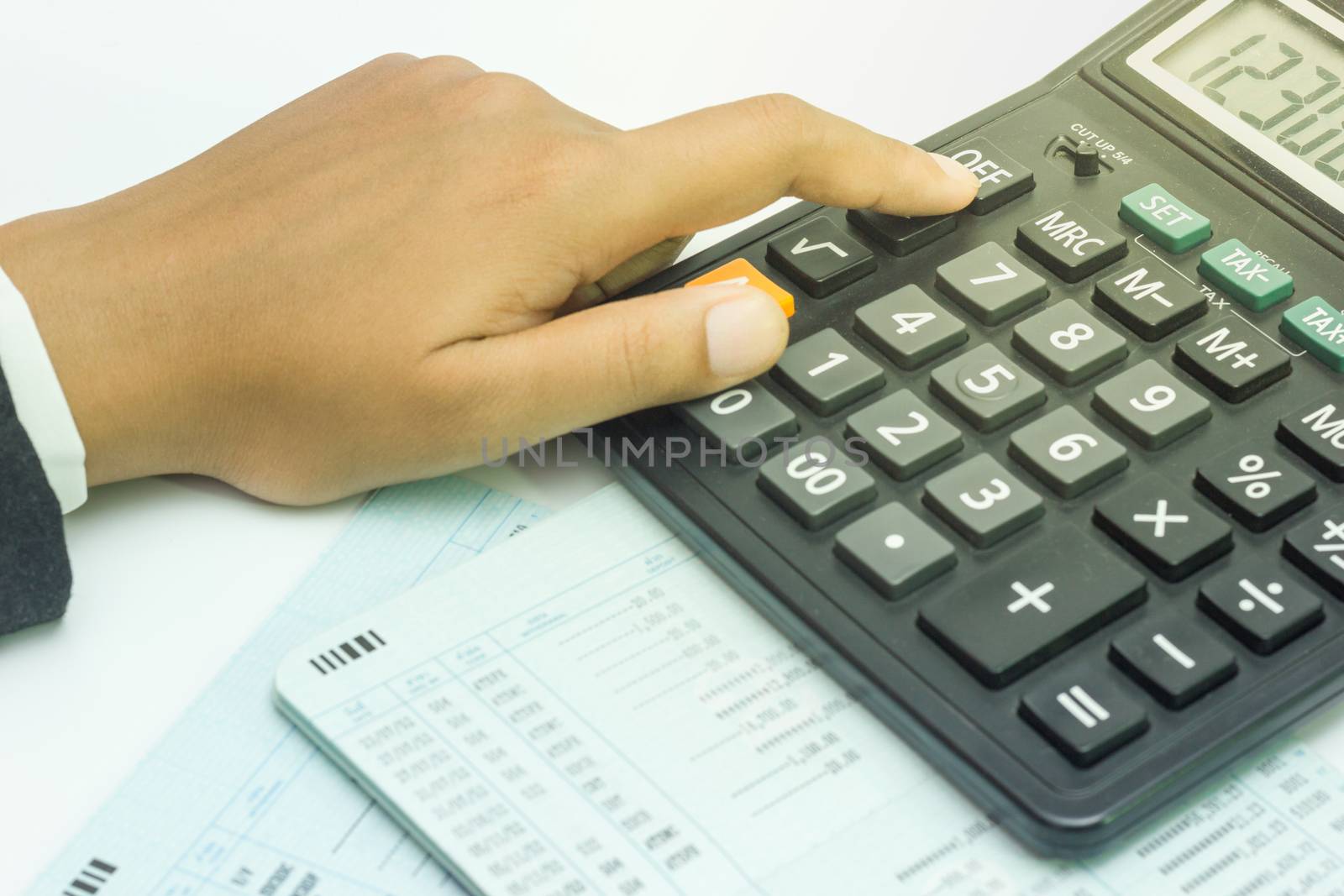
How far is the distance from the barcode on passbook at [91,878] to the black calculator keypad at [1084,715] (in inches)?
12.9

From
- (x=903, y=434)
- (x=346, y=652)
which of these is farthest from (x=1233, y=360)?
(x=346, y=652)

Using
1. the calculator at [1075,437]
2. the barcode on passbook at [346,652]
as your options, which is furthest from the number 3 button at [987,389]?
the barcode on passbook at [346,652]

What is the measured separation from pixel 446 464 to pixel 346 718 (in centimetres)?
14

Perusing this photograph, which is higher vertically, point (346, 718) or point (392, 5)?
point (392, 5)

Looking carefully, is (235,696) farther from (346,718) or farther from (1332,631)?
(1332,631)

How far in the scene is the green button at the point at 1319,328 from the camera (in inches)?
25.5

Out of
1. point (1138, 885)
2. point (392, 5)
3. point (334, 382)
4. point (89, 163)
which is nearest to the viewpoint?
point (1138, 885)

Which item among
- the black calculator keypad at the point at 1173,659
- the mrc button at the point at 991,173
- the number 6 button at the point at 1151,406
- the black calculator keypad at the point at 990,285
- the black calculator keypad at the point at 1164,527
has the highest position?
the mrc button at the point at 991,173

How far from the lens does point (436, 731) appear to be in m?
0.55

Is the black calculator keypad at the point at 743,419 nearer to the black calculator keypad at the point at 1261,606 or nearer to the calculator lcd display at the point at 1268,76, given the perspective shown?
the black calculator keypad at the point at 1261,606

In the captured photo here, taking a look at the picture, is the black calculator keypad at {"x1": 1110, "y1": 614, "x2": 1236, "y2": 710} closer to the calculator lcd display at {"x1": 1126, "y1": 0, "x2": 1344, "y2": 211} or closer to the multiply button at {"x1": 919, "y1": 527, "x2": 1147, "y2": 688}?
the multiply button at {"x1": 919, "y1": 527, "x2": 1147, "y2": 688}

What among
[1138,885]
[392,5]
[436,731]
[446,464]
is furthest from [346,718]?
[392,5]

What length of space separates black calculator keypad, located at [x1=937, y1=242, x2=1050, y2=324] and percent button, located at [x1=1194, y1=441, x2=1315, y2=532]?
0.12 meters

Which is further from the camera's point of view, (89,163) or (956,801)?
(89,163)
